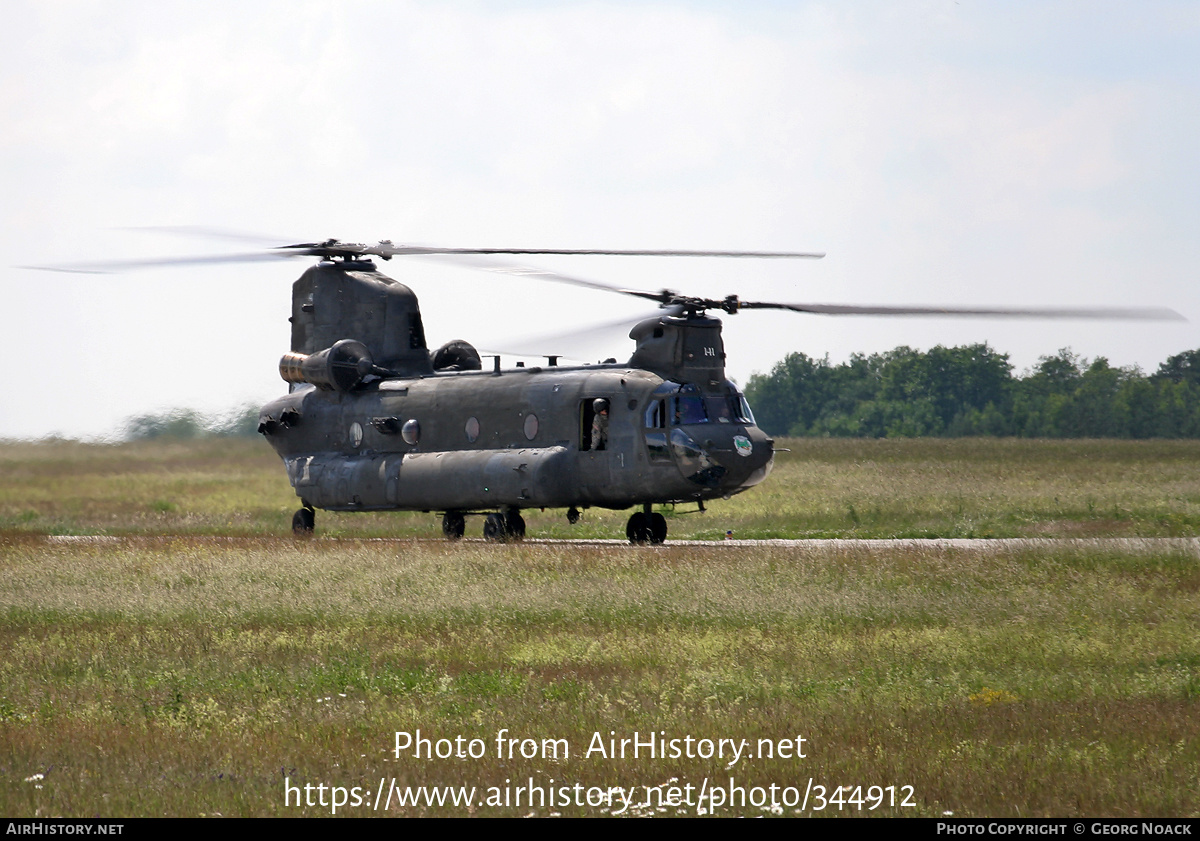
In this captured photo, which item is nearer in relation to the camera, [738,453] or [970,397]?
[738,453]

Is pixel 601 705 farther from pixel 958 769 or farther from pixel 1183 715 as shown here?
pixel 1183 715

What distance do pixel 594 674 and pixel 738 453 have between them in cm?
1239

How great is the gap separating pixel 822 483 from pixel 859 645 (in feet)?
106

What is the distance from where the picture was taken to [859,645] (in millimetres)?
15234

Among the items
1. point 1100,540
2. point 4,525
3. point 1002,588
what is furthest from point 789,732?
point 4,525

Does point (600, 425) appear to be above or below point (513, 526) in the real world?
above

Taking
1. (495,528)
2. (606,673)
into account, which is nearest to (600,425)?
(495,528)

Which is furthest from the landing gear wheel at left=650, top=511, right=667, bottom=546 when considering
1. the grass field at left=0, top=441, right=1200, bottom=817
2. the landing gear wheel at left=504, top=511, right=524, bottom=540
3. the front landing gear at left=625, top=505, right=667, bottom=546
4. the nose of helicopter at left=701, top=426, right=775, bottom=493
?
the landing gear wheel at left=504, top=511, right=524, bottom=540

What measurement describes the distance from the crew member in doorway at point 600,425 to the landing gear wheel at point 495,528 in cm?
303

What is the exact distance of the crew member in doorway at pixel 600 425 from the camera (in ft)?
87.4

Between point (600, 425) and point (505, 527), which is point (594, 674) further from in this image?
point (505, 527)

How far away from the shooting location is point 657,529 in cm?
2820

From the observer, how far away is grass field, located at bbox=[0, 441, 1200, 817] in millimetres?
9711
